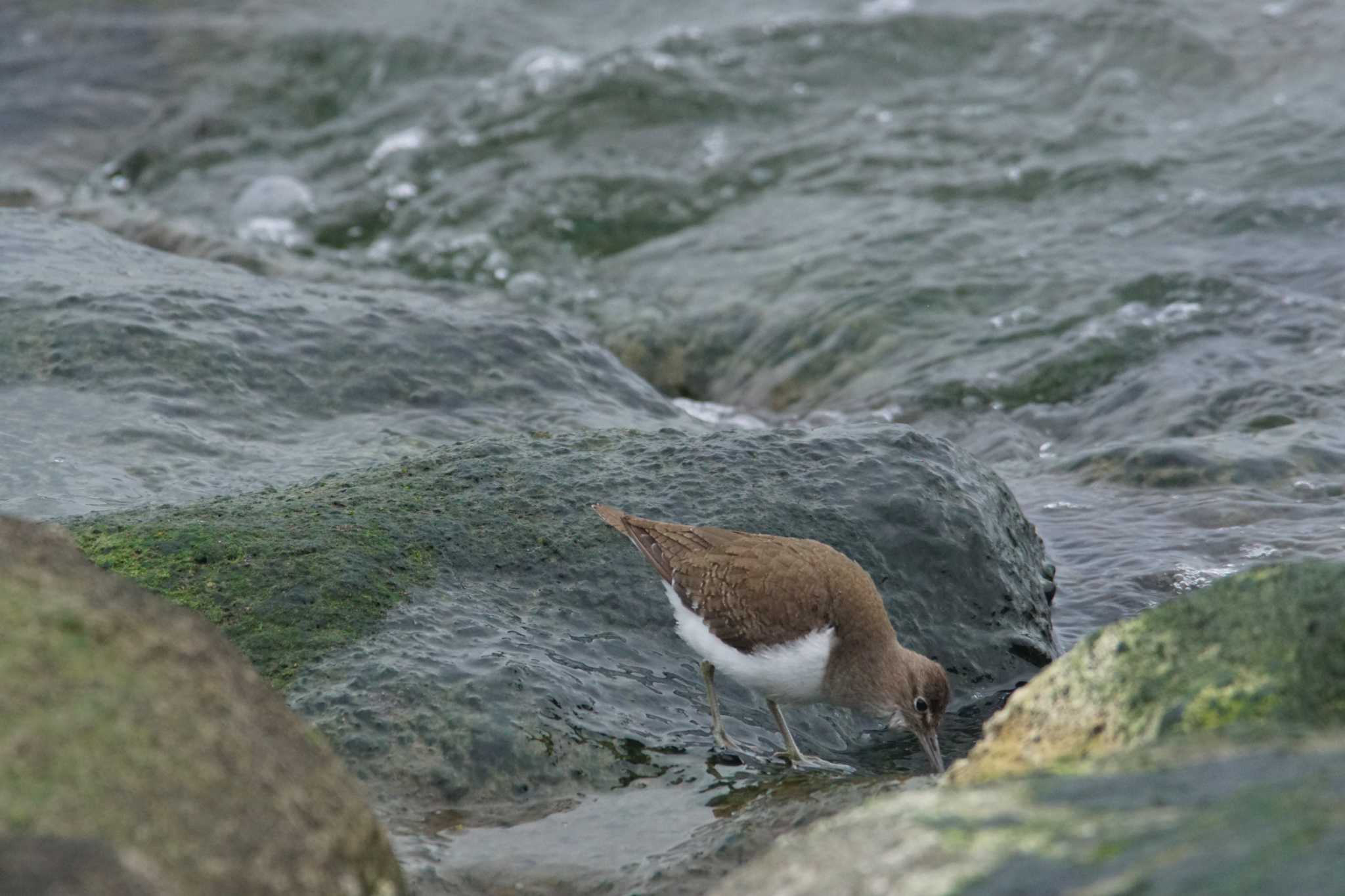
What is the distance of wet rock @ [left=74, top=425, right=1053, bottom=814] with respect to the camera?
13.9ft

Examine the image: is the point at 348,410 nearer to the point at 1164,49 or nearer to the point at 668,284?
the point at 668,284

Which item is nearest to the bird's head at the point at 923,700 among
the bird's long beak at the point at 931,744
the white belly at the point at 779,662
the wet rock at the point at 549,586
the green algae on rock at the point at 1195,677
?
the bird's long beak at the point at 931,744

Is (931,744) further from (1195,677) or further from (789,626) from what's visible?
(1195,677)

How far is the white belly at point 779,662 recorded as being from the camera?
4566mm

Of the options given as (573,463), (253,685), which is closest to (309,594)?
(573,463)

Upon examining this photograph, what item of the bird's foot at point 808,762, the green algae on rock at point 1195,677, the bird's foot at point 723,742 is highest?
the green algae on rock at point 1195,677

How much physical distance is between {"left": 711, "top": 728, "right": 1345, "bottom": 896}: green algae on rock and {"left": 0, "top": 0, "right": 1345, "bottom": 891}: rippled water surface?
1719 mm

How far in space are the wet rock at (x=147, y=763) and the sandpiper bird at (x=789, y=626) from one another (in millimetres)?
1978

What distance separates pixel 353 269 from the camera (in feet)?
35.3

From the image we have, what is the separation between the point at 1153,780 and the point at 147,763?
164 cm

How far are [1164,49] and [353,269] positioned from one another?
774 cm

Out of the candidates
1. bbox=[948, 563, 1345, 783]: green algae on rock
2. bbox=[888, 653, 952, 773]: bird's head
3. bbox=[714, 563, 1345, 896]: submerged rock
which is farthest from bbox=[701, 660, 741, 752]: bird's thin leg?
bbox=[948, 563, 1345, 783]: green algae on rock

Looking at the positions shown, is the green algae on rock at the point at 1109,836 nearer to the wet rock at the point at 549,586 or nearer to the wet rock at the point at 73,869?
the wet rock at the point at 73,869

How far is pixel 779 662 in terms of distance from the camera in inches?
181
